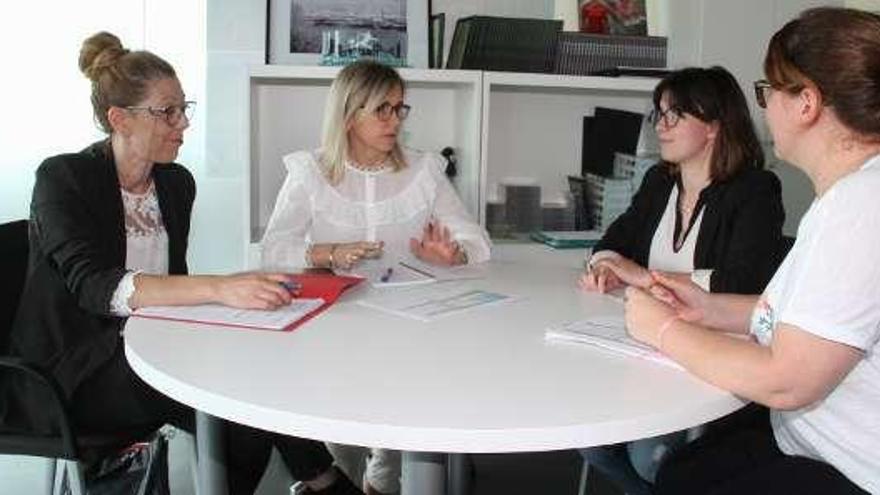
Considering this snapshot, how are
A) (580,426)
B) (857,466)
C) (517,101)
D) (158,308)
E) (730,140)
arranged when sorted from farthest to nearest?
(517,101) → (730,140) → (158,308) → (857,466) → (580,426)

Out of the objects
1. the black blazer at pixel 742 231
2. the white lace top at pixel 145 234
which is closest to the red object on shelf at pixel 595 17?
the black blazer at pixel 742 231

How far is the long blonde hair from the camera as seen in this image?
2.45 m

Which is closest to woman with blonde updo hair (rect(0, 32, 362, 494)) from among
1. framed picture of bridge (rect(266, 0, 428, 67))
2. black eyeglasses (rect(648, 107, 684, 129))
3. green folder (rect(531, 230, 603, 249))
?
framed picture of bridge (rect(266, 0, 428, 67))

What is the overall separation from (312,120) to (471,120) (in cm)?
58

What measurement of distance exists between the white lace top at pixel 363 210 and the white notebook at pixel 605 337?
0.80 m

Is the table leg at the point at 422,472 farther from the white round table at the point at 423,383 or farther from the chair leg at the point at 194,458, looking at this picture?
the chair leg at the point at 194,458

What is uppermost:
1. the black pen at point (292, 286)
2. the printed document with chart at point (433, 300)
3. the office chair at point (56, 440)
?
the black pen at point (292, 286)

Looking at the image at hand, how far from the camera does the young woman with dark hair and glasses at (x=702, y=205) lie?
1993 millimetres

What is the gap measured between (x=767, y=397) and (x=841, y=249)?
0.71 ft

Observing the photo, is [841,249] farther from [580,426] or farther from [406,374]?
A: [406,374]

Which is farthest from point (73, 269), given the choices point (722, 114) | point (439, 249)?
point (722, 114)

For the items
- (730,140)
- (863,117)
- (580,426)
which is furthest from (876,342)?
(730,140)

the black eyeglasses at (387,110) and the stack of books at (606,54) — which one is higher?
the stack of books at (606,54)

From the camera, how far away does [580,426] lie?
1069mm
